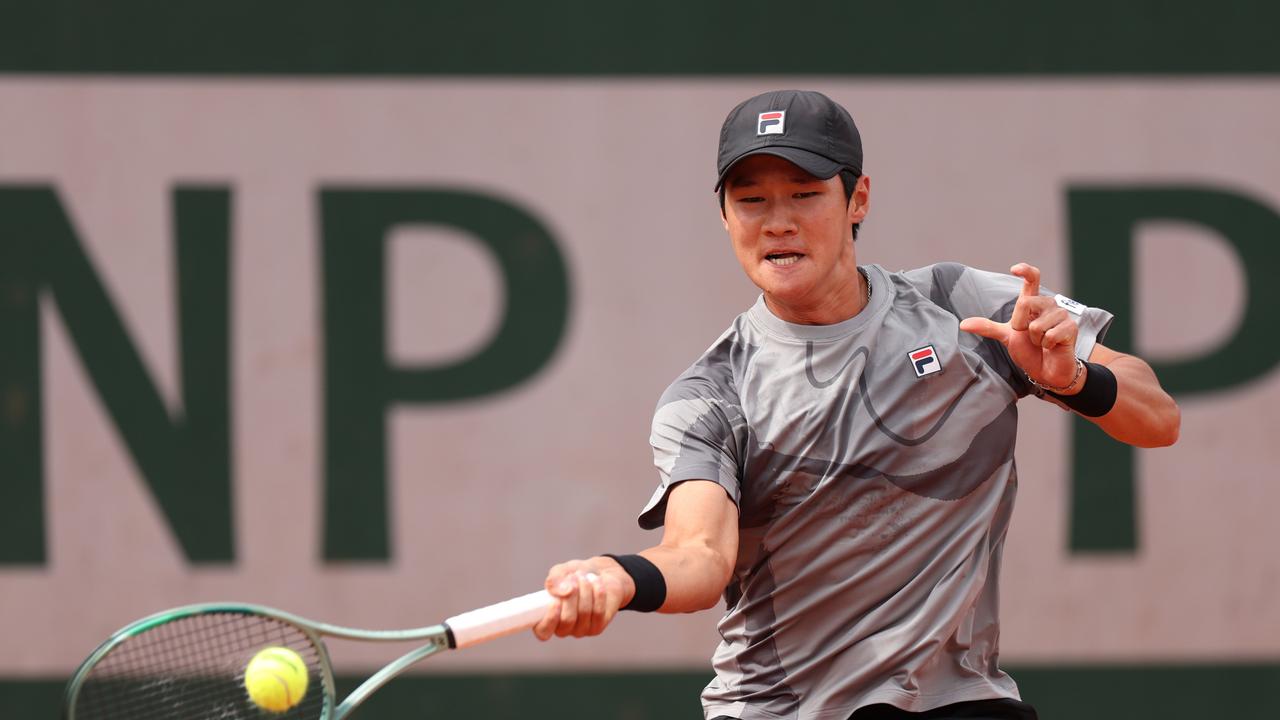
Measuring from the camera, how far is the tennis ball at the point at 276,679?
249 centimetres

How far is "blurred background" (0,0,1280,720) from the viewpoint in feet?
17.4

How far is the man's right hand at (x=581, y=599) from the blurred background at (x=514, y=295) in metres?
2.90

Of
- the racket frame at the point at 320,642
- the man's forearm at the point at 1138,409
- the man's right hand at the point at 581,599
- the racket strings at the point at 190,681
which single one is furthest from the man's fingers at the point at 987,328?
the racket strings at the point at 190,681

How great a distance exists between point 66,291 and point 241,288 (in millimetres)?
588

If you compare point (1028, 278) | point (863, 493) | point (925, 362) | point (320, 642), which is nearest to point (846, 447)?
point (863, 493)

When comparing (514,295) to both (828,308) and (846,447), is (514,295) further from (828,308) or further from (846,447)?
(846,447)

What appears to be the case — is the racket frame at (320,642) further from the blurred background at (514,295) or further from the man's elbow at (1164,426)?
the blurred background at (514,295)

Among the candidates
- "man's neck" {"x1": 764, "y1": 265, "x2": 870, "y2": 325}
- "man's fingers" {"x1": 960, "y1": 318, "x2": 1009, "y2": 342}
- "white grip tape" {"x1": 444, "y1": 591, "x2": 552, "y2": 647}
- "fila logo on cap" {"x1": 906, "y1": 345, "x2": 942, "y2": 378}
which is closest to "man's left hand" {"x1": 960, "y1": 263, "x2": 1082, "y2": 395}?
"man's fingers" {"x1": 960, "y1": 318, "x2": 1009, "y2": 342}

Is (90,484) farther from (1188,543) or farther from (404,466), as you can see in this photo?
Answer: (1188,543)

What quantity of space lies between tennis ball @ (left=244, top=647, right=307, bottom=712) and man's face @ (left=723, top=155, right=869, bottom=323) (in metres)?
0.99

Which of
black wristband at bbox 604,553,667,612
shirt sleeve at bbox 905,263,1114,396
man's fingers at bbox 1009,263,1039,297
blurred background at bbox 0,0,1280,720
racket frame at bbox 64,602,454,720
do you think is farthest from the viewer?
blurred background at bbox 0,0,1280,720

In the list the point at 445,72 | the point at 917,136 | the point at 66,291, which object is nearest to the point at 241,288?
the point at 66,291

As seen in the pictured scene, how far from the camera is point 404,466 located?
533 centimetres

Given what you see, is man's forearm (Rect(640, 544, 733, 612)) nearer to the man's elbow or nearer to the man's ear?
the man's ear
